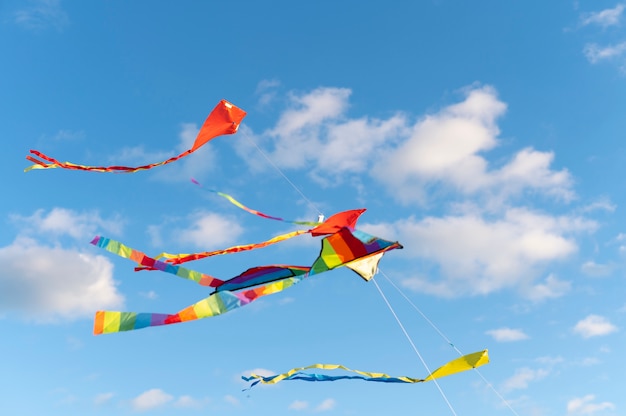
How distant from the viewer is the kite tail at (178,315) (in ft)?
26.7

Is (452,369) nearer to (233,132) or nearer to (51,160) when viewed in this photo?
(233,132)

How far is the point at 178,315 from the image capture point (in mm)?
8430

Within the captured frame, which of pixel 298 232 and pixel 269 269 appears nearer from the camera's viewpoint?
pixel 269 269

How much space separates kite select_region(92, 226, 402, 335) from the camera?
878 cm

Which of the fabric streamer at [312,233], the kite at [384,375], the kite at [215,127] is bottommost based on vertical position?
the kite at [384,375]

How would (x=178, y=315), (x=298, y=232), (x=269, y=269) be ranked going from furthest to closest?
(x=298, y=232)
(x=269, y=269)
(x=178, y=315)

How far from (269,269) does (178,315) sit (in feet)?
9.94

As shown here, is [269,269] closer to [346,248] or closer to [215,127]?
[346,248]

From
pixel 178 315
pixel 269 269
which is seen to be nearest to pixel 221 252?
pixel 269 269

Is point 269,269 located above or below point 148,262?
below

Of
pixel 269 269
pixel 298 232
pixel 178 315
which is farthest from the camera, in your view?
pixel 298 232

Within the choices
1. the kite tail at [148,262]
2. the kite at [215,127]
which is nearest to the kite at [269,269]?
the kite tail at [148,262]

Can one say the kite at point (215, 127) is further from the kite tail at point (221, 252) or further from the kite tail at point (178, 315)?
the kite tail at point (178, 315)

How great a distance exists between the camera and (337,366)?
1219cm
